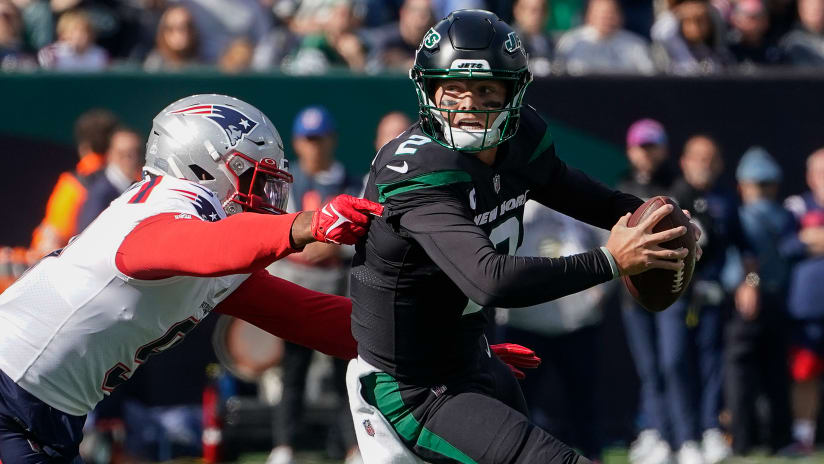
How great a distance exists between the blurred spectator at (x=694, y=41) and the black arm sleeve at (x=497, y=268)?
17.1 ft

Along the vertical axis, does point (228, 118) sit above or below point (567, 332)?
above

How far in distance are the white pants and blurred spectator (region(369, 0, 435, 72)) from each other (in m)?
4.73

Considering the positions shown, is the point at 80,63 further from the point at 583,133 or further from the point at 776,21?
the point at 776,21

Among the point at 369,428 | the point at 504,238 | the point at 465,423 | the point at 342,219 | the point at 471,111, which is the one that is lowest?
the point at 369,428

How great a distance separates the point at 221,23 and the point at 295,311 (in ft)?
16.0

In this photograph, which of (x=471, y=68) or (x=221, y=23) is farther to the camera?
(x=221, y=23)

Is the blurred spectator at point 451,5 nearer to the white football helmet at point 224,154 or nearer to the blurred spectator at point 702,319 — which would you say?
the blurred spectator at point 702,319

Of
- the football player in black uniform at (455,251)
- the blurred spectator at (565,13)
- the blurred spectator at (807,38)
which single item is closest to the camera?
the football player in black uniform at (455,251)

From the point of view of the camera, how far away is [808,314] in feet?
26.2

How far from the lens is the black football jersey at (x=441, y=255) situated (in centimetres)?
343

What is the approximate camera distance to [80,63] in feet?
26.6

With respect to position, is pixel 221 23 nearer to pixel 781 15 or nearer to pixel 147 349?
pixel 781 15

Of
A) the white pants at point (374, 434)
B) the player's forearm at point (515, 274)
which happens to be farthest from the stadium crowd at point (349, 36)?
the player's forearm at point (515, 274)

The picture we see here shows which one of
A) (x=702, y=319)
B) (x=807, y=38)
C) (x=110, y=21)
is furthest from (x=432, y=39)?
(x=807, y=38)
